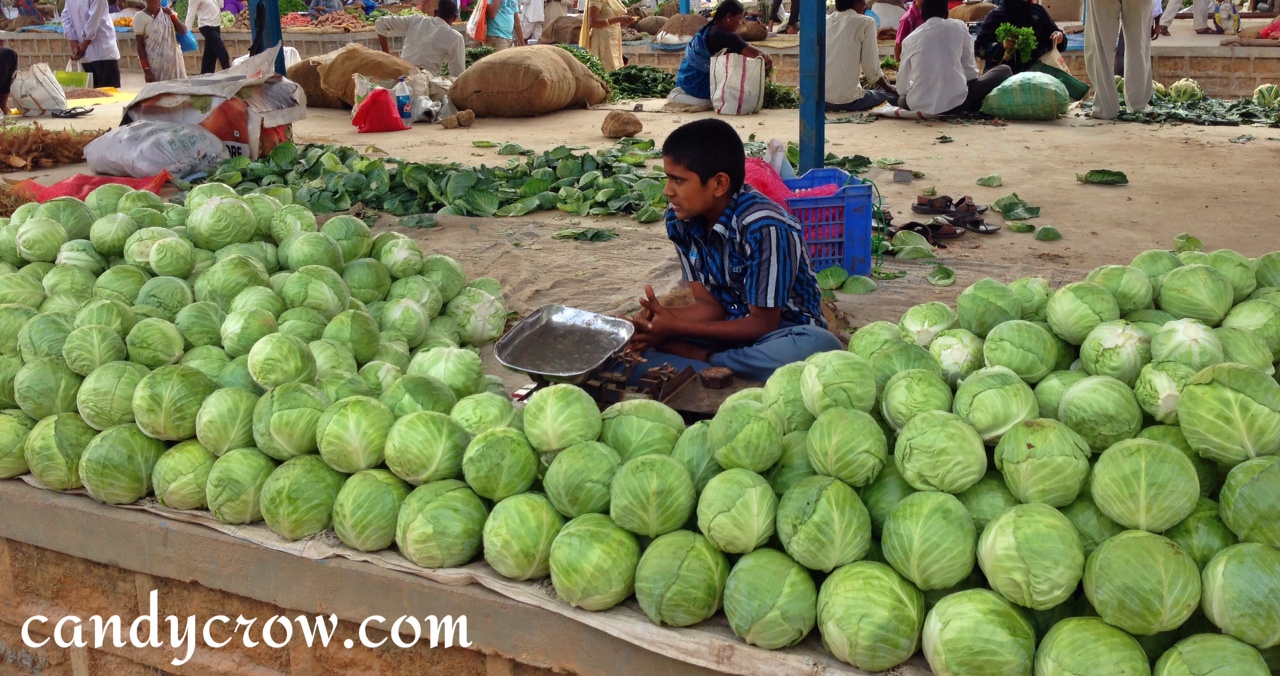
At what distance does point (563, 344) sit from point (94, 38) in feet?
44.7

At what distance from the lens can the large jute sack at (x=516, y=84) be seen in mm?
12234

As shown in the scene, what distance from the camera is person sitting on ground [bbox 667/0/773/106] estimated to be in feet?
40.3

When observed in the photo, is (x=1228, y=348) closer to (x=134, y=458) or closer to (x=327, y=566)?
(x=327, y=566)

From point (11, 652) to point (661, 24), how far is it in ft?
63.5

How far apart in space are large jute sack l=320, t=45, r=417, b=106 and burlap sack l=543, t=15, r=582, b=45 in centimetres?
708

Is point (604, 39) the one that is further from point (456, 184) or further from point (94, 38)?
point (456, 184)

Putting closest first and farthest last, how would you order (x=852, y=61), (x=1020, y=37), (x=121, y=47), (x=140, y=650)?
(x=140, y=650) → (x=1020, y=37) → (x=852, y=61) → (x=121, y=47)

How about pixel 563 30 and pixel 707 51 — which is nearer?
pixel 707 51

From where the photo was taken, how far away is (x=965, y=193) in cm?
785

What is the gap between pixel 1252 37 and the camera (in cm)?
1462

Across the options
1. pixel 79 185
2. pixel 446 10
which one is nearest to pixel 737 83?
pixel 446 10

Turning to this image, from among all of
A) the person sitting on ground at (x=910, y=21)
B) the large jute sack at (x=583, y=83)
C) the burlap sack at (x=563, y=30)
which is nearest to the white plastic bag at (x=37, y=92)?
the large jute sack at (x=583, y=83)

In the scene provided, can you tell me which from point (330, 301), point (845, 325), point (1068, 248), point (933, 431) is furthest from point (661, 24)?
point (933, 431)

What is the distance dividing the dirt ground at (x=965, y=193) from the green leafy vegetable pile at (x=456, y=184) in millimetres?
226
